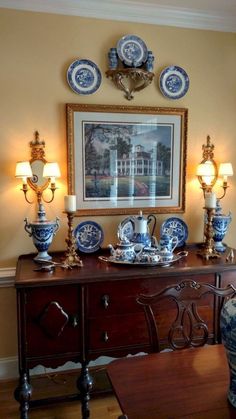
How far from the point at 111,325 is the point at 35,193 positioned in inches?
41.4

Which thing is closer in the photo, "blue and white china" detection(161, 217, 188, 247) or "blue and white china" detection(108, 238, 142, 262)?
"blue and white china" detection(108, 238, 142, 262)

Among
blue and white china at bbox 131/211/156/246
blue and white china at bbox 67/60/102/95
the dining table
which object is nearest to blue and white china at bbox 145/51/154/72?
blue and white china at bbox 67/60/102/95

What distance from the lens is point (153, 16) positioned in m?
2.46

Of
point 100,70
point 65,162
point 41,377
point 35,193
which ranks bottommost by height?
point 41,377

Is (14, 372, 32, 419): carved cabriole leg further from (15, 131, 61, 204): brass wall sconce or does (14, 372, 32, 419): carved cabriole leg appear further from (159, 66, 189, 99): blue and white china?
(159, 66, 189, 99): blue and white china

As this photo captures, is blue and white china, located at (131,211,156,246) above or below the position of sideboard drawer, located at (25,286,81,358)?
above

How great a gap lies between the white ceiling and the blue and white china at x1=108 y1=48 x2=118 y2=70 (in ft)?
0.82

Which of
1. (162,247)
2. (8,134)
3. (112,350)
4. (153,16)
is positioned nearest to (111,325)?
(112,350)

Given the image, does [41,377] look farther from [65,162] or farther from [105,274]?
[65,162]

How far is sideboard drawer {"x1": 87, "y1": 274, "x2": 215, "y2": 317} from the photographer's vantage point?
2025 millimetres

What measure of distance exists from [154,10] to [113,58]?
48cm

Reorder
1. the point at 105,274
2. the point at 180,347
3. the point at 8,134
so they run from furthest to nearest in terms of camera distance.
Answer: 1. the point at 8,134
2. the point at 105,274
3. the point at 180,347

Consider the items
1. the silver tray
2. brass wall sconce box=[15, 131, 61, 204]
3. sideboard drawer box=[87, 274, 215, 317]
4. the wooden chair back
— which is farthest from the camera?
brass wall sconce box=[15, 131, 61, 204]

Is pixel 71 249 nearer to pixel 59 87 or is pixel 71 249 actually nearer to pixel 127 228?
pixel 127 228
